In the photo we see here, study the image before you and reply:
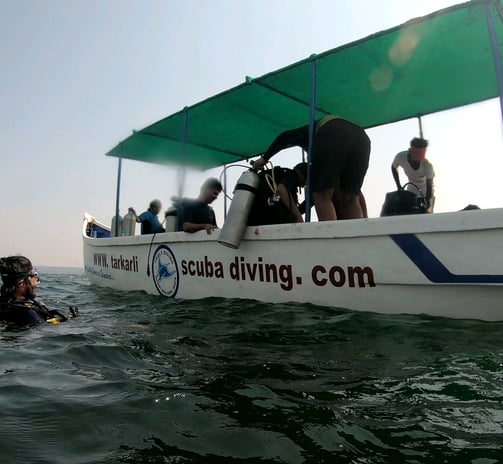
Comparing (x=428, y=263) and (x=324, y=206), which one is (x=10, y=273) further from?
(x=428, y=263)

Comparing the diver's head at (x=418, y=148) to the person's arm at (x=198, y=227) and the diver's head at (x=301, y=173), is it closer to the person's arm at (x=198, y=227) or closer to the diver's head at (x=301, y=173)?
the diver's head at (x=301, y=173)

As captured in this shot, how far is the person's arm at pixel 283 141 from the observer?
4.50 m

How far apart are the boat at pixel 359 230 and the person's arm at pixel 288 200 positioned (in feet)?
1.41

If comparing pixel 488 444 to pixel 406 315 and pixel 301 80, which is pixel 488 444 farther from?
pixel 301 80

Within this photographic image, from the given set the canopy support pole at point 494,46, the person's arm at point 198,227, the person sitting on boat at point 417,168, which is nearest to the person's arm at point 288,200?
the person's arm at point 198,227

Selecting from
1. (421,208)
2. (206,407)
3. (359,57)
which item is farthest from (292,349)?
(359,57)

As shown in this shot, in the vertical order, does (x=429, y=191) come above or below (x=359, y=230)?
above

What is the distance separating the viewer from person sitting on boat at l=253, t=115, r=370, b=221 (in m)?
4.18

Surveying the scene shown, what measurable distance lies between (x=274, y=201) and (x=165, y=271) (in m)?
2.04

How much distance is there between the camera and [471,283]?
3.08m

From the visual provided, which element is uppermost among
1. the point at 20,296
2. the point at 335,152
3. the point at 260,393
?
the point at 335,152

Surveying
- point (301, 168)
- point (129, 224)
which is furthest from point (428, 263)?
point (129, 224)

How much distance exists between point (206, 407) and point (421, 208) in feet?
10.3

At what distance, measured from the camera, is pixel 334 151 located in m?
4.26
